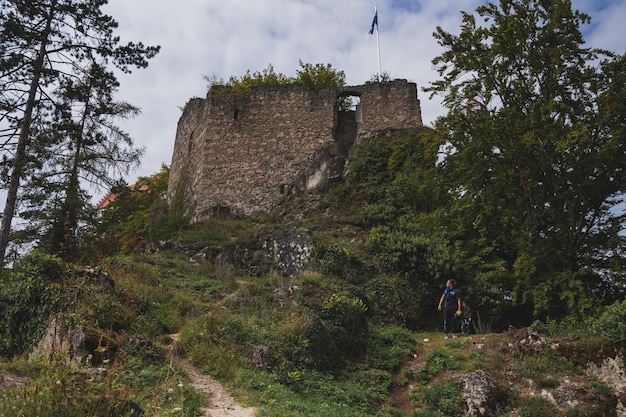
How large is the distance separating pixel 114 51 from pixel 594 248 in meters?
10.8

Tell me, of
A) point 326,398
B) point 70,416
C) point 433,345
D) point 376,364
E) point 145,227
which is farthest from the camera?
point 145,227

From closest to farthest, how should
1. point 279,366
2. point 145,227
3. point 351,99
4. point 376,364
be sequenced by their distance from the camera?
point 279,366, point 376,364, point 145,227, point 351,99

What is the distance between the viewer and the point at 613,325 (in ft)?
29.1

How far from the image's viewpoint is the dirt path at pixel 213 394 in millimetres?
6535

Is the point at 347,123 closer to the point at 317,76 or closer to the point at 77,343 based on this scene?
the point at 317,76

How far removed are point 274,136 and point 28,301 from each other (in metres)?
13.7

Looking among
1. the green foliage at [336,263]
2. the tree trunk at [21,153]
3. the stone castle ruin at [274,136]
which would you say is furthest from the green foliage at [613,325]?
the stone castle ruin at [274,136]

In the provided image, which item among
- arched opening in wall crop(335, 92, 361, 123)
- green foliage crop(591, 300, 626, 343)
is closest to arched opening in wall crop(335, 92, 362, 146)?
arched opening in wall crop(335, 92, 361, 123)

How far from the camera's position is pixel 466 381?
27.6ft

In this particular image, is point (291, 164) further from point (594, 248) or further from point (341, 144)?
point (594, 248)

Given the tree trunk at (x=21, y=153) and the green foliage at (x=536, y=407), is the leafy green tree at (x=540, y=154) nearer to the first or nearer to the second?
the green foliage at (x=536, y=407)

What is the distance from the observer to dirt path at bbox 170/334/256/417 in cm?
654

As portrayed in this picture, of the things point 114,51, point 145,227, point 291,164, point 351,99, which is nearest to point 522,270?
point 114,51

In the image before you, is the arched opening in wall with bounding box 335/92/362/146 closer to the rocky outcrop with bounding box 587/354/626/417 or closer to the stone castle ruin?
the stone castle ruin
